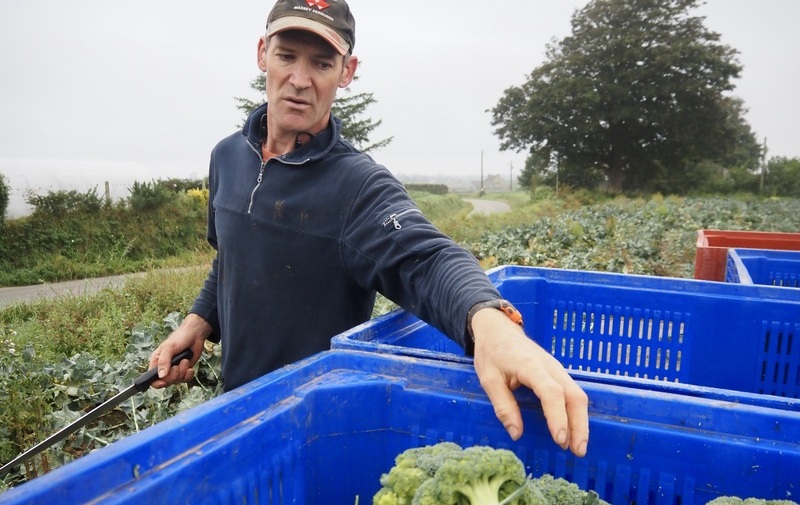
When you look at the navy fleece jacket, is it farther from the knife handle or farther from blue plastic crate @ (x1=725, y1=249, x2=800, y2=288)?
blue plastic crate @ (x1=725, y1=249, x2=800, y2=288)

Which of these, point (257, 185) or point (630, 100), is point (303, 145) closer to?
point (257, 185)

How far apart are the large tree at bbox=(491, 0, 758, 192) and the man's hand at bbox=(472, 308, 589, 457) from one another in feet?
147

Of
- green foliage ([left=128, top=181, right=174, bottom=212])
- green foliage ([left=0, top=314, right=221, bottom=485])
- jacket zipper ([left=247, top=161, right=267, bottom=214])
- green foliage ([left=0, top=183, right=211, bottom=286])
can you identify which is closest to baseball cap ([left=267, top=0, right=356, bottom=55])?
jacket zipper ([left=247, top=161, right=267, bottom=214])

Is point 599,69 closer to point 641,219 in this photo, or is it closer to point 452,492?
point 641,219

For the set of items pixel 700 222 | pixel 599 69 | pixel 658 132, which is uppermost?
pixel 599 69

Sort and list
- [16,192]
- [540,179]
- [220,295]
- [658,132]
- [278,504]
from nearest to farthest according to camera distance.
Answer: [278,504] → [220,295] → [16,192] → [658,132] → [540,179]

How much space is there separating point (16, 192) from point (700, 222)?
66.4 ft

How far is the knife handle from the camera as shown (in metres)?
2.02

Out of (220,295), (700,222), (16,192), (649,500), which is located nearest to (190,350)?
(220,295)

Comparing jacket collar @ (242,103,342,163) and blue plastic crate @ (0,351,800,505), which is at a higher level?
jacket collar @ (242,103,342,163)

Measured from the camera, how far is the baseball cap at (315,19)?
2049mm

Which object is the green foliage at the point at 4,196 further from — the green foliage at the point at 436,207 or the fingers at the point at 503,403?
the fingers at the point at 503,403

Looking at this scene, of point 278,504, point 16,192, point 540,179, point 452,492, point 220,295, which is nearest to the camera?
point 452,492

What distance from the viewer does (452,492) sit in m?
1.00
